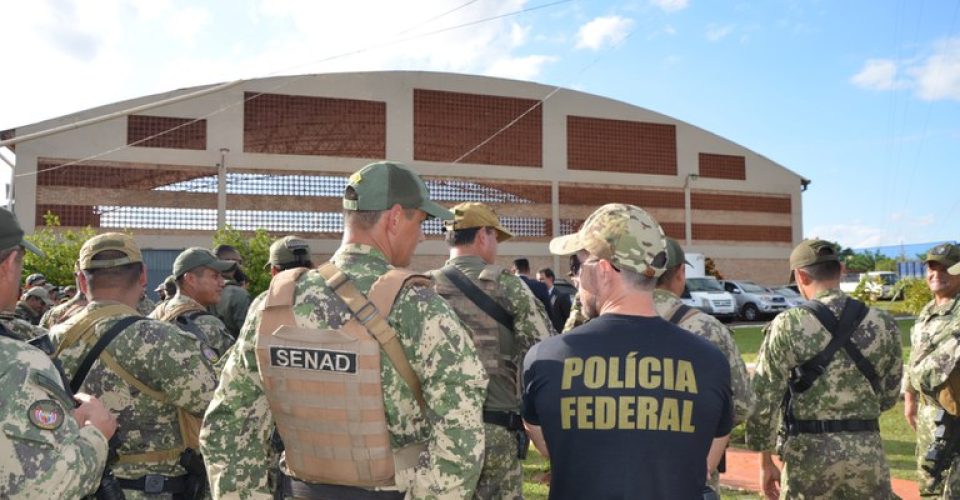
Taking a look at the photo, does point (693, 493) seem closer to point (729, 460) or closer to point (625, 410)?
point (625, 410)

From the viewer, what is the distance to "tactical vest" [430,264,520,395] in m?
3.80

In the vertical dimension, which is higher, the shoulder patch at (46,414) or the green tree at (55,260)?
the green tree at (55,260)

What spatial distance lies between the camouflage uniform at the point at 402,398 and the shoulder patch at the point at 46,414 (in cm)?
50

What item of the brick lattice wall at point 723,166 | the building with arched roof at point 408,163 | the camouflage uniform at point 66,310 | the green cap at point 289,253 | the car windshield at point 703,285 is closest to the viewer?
the green cap at point 289,253

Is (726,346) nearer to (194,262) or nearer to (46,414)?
(46,414)

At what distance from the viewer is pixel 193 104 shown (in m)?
32.0

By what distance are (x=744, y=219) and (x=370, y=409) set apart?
138 ft

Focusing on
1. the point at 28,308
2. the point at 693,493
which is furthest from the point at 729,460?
the point at 28,308

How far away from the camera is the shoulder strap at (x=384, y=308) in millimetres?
2160

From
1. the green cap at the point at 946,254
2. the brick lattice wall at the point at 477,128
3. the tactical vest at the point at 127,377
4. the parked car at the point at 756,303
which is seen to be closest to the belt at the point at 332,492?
the tactical vest at the point at 127,377

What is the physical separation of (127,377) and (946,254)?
18.3 ft

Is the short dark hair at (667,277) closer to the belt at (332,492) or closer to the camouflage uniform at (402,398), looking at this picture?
the camouflage uniform at (402,398)

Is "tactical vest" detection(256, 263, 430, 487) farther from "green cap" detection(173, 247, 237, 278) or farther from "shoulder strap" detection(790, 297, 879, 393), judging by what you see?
"green cap" detection(173, 247, 237, 278)

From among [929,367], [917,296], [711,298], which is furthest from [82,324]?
[711,298]
